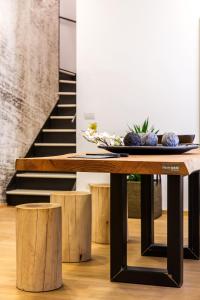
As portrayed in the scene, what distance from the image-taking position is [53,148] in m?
6.93

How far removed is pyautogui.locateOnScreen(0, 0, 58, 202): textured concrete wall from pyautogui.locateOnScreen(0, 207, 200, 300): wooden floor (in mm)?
2486

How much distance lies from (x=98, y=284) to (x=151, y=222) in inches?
32.1

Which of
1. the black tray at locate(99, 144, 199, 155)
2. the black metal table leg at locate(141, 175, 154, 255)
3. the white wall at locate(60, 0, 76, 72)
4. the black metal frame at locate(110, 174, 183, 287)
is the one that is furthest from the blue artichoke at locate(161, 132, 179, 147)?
the white wall at locate(60, 0, 76, 72)

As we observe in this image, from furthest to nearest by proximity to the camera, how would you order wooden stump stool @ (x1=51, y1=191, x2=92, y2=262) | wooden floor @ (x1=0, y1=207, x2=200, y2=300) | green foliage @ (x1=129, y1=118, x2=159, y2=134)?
green foliage @ (x1=129, y1=118, x2=159, y2=134), wooden stump stool @ (x1=51, y1=191, x2=92, y2=262), wooden floor @ (x1=0, y1=207, x2=200, y2=300)

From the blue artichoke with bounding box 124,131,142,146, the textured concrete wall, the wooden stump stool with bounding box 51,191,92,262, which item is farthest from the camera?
the textured concrete wall

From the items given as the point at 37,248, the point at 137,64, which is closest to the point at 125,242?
the point at 37,248

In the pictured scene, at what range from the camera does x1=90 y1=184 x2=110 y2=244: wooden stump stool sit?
13.0 ft

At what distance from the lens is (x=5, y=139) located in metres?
6.04

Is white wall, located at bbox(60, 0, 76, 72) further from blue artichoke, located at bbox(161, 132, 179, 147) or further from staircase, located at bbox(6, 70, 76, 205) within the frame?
blue artichoke, located at bbox(161, 132, 179, 147)

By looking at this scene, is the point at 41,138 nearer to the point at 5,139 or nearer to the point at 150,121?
the point at 5,139

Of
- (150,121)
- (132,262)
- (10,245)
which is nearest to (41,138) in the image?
(150,121)

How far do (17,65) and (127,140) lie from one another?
12.1ft

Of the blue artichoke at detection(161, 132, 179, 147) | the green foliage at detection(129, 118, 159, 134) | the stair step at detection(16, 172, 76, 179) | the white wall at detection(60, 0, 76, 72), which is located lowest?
the stair step at detection(16, 172, 76, 179)

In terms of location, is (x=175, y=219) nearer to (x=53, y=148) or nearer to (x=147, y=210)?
(x=147, y=210)
